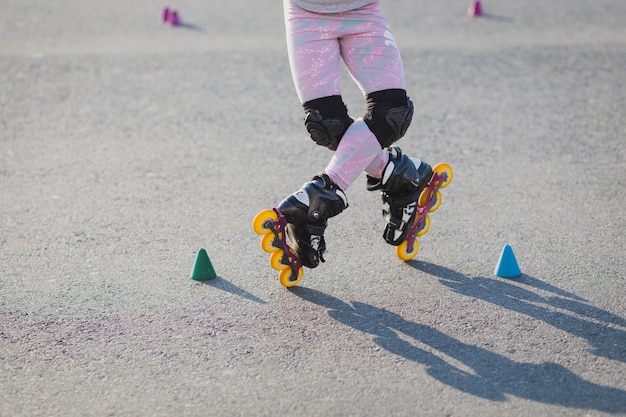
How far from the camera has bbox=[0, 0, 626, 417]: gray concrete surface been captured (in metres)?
3.44

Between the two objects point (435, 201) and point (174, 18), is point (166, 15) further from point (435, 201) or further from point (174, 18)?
point (435, 201)

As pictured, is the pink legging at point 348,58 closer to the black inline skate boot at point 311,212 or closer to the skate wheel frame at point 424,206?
the black inline skate boot at point 311,212

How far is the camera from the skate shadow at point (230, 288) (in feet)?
13.6

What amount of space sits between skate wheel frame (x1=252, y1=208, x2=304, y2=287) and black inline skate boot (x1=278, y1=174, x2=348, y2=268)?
46 millimetres

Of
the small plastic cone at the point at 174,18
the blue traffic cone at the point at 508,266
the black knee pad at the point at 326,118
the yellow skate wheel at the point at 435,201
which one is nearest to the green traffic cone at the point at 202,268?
the black knee pad at the point at 326,118

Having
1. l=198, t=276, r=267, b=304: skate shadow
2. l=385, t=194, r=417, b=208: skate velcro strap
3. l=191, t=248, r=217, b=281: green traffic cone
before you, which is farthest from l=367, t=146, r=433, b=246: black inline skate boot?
l=191, t=248, r=217, b=281: green traffic cone

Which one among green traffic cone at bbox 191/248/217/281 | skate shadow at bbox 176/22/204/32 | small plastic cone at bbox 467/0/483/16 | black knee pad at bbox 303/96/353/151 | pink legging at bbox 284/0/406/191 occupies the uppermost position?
small plastic cone at bbox 467/0/483/16

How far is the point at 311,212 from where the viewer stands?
407 cm

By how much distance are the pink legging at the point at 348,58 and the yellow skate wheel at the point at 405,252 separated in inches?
20.1

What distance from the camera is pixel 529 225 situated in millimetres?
4973

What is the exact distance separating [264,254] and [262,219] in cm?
66

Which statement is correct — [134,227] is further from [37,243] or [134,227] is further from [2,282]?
[2,282]

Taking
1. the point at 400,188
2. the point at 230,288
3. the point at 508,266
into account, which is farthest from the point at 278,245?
the point at 508,266

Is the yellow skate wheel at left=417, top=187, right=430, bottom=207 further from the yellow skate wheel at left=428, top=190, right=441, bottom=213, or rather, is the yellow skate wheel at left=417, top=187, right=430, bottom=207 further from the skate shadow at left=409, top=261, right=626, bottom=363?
the skate shadow at left=409, top=261, right=626, bottom=363
